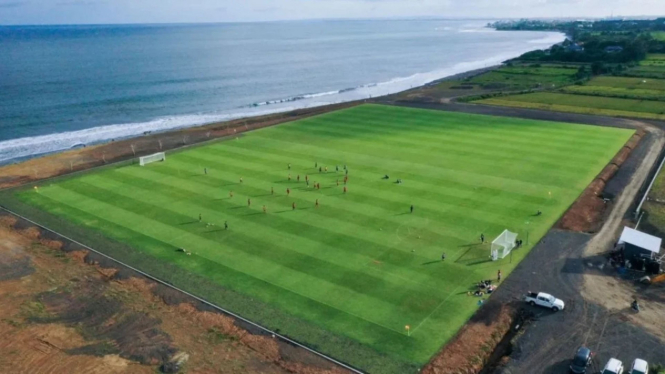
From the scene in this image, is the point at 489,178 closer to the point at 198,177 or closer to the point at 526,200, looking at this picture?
the point at 526,200

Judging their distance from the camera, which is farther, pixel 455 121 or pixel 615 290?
pixel 455 121

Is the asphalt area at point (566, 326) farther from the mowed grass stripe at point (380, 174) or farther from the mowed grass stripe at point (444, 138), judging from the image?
the mowed grass stripe at point (444, 138)

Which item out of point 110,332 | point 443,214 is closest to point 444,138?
point 443,214

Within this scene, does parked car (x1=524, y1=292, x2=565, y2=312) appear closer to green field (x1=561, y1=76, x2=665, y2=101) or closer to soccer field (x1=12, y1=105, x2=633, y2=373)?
soccer field (x1=12, y1=105, x2=633, y2=373)

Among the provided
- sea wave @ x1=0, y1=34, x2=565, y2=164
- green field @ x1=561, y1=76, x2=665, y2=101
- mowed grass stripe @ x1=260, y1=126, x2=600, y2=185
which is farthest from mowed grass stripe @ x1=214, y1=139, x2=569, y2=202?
green field @ x1=561, y1=76, x2=665, y2=101

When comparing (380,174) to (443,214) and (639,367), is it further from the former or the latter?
(639,367)

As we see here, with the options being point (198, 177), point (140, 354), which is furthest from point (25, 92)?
point (140, 354)
